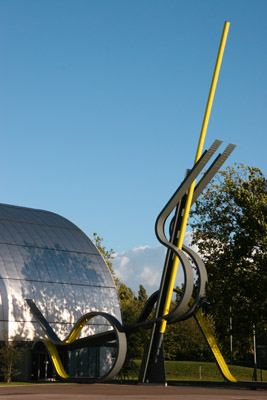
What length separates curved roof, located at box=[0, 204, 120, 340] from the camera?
44.0 metres

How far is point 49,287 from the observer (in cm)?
4628

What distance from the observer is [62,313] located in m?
46.1

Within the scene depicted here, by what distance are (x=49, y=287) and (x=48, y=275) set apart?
39.8 inches

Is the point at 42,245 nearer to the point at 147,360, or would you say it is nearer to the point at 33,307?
the point at 33,307

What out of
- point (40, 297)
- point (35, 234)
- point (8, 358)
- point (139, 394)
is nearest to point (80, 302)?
point (40, 297)

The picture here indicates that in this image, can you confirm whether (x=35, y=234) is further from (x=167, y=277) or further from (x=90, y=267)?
(x=167, y=277)

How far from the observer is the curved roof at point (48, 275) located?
144 feet

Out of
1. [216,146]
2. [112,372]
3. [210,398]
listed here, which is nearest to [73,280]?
[112,372]

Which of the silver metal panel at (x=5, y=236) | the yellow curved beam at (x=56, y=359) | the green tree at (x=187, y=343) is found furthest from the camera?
the green tree at (x=187, y=343)

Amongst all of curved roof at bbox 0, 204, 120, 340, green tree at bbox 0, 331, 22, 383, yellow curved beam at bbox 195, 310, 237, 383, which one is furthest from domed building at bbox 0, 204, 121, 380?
yellow curved beam at bbox 195, 310, 237, 383

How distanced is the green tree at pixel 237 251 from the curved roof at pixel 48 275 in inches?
395

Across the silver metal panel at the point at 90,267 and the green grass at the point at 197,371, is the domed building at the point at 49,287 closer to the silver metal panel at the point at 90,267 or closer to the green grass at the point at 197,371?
the silver metal panel at the point at 90,267

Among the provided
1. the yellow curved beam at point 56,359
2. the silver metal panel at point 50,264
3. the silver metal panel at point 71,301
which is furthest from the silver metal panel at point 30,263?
the yellow curved beam at point 56,359

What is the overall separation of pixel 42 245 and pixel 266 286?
18.7 meters
